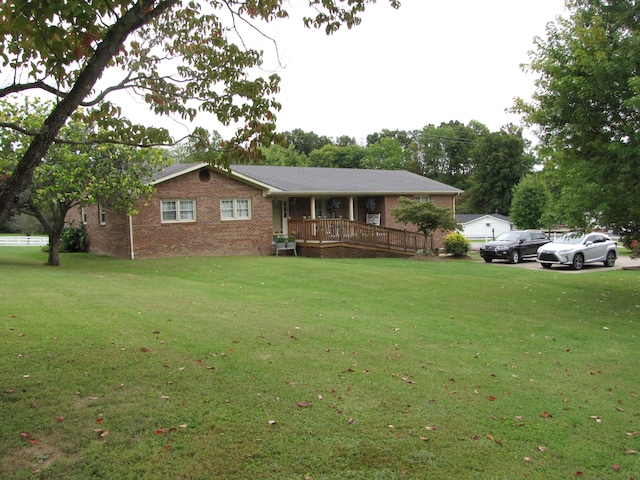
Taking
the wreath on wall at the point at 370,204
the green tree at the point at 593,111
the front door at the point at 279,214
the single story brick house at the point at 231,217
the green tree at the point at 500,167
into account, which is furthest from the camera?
the green tree at the point at 500,167

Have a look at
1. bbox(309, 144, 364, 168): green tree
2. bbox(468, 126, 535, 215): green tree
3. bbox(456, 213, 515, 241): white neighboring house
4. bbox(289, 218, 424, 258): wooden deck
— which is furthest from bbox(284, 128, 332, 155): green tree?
bbox(289, 218, 424, 258): wooden deck

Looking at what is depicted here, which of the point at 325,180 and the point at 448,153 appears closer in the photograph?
the point at 325,180

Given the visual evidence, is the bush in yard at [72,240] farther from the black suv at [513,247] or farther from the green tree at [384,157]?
the green tree at [384,157]

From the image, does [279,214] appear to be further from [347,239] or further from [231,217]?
[347,239]

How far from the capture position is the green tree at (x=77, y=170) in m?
16.9

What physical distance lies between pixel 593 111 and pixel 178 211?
16.7m

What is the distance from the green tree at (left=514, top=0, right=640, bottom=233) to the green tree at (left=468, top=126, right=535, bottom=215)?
5180 cm

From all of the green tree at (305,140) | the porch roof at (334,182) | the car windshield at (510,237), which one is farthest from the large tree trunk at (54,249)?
the green tree at (305,140)

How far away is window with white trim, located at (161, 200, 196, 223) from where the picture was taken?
2286cm

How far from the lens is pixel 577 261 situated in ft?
79.4

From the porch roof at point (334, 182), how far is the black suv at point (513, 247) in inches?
240

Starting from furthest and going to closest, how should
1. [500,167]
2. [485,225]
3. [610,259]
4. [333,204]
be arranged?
Result: [500,167], [485,225], [333,204], [610,259]

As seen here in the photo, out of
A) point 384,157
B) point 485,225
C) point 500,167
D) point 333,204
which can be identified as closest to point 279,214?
point 333,204

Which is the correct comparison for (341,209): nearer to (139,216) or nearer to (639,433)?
(139,216)
